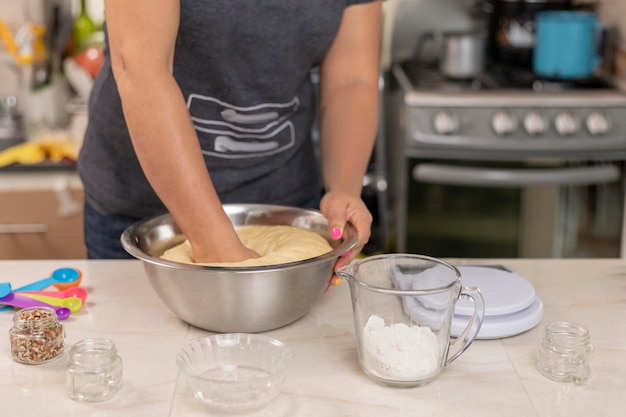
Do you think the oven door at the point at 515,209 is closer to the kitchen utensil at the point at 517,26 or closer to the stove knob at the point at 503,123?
the stove knob at the point at 503,123

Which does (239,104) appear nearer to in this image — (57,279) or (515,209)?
(57,279)

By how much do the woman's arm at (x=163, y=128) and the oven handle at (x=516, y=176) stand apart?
1328 mm

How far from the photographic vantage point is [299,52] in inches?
57.5

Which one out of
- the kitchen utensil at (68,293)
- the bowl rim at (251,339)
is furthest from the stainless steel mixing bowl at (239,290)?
the kitchen utensil at (68,293)

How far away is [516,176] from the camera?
2.36 meters

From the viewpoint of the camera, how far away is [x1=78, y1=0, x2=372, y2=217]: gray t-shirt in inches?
53.9

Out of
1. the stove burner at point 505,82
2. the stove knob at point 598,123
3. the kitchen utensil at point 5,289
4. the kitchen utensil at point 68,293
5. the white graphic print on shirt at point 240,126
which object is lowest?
the stove knob at point 598,123

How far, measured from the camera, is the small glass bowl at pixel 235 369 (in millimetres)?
894

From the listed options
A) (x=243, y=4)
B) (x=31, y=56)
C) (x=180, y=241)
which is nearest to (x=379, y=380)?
(x=180, y=241)

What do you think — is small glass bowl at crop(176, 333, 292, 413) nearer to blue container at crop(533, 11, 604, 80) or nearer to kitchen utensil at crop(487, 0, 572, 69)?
blue container at crop(533, 11, 604, 80)

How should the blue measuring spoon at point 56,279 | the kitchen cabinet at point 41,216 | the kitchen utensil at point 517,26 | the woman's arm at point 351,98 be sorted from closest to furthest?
the blue measuring spoon at point 56,279 → the woman's arm at point 351,98 → the kitchen cabinet at point 41,216 → the kitchen utensil at point 517,26

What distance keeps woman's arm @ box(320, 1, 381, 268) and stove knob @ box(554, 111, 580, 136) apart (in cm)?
94

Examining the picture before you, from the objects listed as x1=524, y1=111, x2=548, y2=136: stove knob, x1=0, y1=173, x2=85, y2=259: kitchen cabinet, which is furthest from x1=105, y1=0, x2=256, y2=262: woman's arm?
x1=524, y1=111, x2=548, y2=136: stove knob

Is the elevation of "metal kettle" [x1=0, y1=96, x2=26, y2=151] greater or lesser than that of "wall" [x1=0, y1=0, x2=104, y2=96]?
lesser
